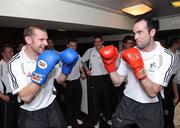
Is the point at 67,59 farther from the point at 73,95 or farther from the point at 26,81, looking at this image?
the point at 73,95

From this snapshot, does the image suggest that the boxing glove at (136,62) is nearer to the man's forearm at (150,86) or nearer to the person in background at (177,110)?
the man's forearm at (150,86)

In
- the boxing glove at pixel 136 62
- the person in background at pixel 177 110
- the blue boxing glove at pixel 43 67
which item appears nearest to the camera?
the blue boxing glove at pixel 43 67

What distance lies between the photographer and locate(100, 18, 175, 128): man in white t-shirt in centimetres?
220

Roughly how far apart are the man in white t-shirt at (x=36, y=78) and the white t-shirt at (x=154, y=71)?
60cm

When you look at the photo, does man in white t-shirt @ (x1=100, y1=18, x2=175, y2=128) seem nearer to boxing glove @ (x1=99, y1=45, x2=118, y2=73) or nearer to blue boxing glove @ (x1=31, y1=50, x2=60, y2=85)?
boxing glove @ (x1=99, y1=45, x2=118, y2=73)

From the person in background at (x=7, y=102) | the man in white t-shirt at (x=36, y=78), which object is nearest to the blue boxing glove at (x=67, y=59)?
the man in white t-shirt at (x=36, y=78)

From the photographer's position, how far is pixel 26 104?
2.18 m

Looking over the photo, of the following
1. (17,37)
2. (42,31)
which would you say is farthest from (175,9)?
(17,37)

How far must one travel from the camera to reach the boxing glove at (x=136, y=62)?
2109 mm

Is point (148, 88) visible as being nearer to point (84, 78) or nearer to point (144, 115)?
point (144, 115)

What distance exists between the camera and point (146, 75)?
7.04 ft

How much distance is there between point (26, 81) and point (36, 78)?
158 mm

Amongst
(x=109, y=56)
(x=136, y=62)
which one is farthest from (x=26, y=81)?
(x=136, y=62)

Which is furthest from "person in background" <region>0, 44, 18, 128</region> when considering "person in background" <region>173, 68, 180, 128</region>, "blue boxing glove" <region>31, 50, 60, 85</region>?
"person in background" <region>173, 68, 180, 128</region>
